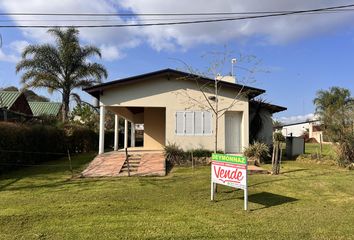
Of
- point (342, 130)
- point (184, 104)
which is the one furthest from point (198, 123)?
point (342, 130)

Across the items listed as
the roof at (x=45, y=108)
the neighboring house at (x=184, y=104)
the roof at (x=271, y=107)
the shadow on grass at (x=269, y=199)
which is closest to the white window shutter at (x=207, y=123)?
the neighboring house at (x=184, y=104)

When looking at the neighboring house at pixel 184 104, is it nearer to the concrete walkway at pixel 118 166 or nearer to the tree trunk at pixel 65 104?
the concrete walkway at pixel 118 166

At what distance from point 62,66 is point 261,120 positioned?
1774 centimetres

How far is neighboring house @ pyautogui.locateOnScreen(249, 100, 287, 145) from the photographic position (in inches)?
825

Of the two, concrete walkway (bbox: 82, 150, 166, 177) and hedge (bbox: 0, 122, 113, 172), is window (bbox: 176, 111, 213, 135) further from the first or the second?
hedge (bbox: 0, 122, 113, 172)

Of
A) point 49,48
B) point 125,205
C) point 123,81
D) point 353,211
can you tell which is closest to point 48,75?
point 49,48

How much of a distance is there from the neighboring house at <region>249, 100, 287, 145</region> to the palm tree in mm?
15631

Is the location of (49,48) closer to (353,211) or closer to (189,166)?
(189,166)

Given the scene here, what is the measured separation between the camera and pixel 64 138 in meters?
24.0

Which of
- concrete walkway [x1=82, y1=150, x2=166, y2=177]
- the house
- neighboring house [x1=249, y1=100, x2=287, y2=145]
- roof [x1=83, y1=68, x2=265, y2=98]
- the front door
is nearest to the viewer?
concrete walkway [x1=82, y1=150, x2=166, y2=177]

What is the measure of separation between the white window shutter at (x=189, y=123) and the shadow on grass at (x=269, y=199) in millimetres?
8715

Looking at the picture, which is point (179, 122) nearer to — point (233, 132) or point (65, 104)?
point (233, 132)

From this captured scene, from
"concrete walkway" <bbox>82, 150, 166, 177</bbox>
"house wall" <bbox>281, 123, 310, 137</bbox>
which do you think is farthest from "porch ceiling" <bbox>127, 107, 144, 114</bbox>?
"house wall" <bbox>281, 123, 310, 137</bbox>

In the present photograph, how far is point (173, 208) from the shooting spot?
8.48 m
